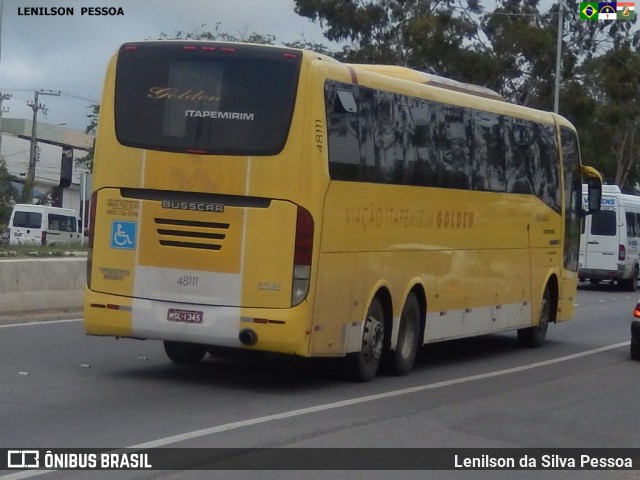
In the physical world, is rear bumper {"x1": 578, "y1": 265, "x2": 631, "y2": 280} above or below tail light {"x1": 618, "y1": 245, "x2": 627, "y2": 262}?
below

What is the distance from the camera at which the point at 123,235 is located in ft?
41.1

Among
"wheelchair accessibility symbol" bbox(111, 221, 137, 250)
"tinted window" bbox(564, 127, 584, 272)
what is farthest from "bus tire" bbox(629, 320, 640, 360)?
"wheelchair accessibility symbol" bbox(111, 221, 137, 250)

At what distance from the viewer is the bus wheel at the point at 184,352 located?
14219mm

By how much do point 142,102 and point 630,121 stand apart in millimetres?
48961

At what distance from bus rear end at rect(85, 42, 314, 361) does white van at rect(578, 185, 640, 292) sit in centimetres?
2621

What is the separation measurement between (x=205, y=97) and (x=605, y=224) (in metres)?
26.8

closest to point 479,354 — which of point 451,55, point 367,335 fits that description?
point 367,335

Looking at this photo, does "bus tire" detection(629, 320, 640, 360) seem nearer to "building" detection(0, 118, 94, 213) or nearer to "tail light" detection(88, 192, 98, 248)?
"tail light" detection(88, 192, 98, 248)

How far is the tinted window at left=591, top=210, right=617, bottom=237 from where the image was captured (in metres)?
37.1

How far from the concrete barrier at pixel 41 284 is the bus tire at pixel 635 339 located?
8.82 meters

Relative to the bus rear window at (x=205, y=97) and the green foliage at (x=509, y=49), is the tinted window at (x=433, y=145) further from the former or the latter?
the green foliage at (x=509, y=49)

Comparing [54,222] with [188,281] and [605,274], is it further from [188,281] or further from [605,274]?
[188,281]

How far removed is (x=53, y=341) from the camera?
15.9 meters

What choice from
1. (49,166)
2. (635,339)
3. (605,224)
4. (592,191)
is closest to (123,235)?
(635,339)
